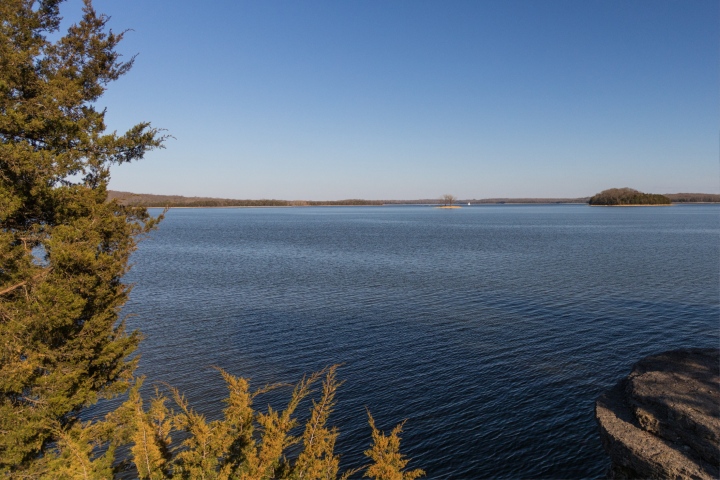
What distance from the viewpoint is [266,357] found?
24.3m

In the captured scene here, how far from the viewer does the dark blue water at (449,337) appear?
653 inches

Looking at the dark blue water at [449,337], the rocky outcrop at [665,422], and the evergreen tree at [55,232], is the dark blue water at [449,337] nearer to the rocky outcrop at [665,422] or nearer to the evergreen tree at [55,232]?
the rocky outcrop at [665,422]

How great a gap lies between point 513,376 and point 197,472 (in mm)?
16118

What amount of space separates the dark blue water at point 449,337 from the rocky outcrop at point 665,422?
1439mm

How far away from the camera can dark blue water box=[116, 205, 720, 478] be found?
→ 16.6 m

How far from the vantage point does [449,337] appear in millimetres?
26703

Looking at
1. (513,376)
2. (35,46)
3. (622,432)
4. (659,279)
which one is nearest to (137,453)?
(35,46)

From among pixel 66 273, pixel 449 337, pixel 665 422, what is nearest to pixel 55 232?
pixel 66 273

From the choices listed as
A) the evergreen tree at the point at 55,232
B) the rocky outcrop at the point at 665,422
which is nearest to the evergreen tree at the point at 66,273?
the evergreen tree at the point at 55,232

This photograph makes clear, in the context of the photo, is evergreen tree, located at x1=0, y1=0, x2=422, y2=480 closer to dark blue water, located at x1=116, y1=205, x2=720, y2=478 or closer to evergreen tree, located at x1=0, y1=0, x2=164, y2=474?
evergreen tree, located at x1=0, y1=0, x2=164, y2=474

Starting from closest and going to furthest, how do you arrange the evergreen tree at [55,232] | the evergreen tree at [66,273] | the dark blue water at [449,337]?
the evergreen tree at [66,273] → the evergreen tree at [55,232] → the dark blue water at [449,337]

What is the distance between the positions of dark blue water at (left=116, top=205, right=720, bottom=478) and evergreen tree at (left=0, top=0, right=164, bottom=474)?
667 cm

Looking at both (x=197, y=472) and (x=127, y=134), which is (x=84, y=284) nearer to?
(x=127, y=134)

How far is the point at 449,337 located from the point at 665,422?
1346 centimetres
